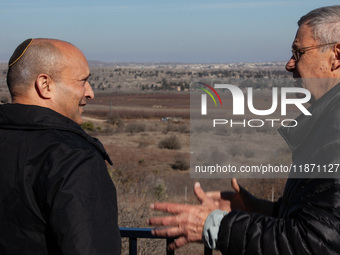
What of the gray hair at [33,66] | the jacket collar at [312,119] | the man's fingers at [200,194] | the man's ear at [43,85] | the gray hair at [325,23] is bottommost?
the man's fingers at [200,194]

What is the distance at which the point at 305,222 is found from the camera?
1848mm

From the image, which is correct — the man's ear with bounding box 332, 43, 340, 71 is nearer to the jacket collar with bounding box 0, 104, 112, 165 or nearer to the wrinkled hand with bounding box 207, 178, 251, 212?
the wrinkled hand with bounding box 207, 178, 251, 212

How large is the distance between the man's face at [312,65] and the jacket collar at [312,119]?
10 cm

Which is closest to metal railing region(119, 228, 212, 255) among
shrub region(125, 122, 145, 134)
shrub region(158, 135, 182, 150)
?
shrub region(158, 135, 182, 150)

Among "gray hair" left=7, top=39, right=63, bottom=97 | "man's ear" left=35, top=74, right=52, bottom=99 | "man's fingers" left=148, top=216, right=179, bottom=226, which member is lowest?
"man's fingers" left=148, top=216, right=179, bottom=226

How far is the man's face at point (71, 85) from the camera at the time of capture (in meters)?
2.24

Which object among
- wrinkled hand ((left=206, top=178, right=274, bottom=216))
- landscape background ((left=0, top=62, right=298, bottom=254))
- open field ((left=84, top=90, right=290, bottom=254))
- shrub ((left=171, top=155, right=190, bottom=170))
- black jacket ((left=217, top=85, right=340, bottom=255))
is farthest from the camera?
shrub ((left=171, top=155, right=190, bottom=170))

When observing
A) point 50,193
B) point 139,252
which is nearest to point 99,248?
point 50,193

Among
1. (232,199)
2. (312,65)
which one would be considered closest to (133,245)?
(232,199)

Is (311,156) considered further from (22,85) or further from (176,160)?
(176,160)

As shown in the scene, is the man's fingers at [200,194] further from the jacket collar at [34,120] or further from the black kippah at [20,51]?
the black kippah at [20,51]

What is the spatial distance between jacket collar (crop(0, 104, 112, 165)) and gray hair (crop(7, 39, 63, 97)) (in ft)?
0.43

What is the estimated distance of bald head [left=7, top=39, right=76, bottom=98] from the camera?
2178mm

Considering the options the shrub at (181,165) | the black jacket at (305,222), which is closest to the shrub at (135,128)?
the shrub at (181,165)
